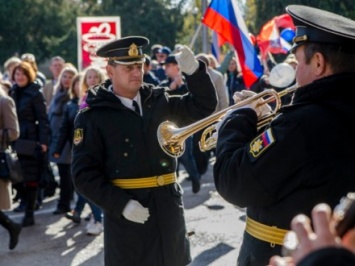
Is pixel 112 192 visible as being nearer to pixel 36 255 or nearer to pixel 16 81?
pixel 36 255

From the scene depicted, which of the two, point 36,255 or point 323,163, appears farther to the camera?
point 36,255

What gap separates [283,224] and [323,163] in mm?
315

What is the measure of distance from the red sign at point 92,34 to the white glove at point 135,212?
630cm

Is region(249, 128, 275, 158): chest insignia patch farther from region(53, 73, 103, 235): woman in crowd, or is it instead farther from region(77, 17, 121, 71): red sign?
region(77, 17, 121, 71): red sign

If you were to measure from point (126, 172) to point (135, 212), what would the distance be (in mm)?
245

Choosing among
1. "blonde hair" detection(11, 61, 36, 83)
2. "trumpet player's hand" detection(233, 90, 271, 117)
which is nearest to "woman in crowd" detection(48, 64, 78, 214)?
"blonde hair" detection(11, 61, 36, 83)

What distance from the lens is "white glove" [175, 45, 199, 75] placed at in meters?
3.73

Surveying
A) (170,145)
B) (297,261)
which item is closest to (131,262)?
(170,145)

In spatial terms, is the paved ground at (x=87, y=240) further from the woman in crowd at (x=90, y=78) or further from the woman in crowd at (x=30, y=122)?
the woman in crowd at (x=90, y=78)

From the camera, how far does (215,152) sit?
279 centimetres

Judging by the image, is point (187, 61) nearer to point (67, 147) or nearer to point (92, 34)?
point (67, 147)

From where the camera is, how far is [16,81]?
23.2 feet

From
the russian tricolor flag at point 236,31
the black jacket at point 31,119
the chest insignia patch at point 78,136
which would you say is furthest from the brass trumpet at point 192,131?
the black jacket at point 31,119

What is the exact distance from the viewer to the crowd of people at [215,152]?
2.36 m
